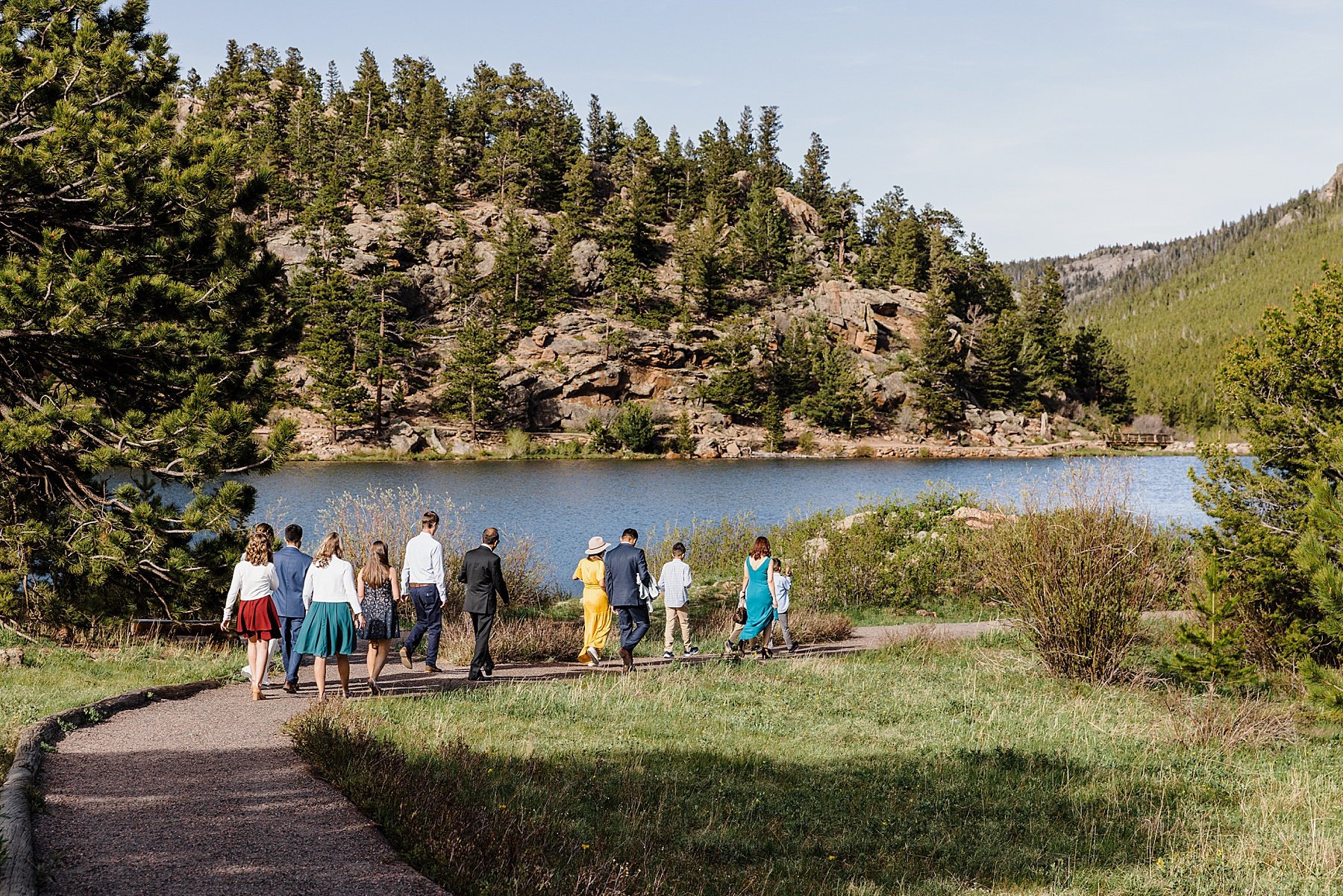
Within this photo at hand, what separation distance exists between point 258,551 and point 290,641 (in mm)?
1152

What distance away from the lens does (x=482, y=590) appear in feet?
41.9

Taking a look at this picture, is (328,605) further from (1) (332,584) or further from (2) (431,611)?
(2) (431,611)

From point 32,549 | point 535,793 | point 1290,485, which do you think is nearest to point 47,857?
point 535,793

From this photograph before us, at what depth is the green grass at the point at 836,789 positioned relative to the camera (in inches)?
263

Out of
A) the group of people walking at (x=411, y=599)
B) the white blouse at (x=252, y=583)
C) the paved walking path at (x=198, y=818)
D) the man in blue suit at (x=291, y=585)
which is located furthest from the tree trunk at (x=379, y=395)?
the paved walking path at (x=198, y=818)

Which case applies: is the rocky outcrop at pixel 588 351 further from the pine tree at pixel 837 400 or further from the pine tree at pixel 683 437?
the pine tree at pixel 837 400

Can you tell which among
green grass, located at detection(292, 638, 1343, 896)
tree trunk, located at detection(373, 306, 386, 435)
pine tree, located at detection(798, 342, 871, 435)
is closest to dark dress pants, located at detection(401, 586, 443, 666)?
green grass, located at detection(292, 638, 1343, 896)

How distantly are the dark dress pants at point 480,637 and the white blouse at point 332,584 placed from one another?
2.26m

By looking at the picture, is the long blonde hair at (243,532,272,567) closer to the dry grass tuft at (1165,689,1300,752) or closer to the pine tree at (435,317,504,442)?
the dry grass tuft at (1165,689,1300,752)

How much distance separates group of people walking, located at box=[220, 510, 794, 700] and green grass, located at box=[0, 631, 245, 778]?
2.57 feet

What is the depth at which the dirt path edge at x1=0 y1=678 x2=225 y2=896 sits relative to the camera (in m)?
5.24

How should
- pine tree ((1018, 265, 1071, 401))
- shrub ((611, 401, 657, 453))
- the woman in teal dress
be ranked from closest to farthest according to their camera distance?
the woman in teal dress → shrub ((611, 401, 657, 453)) → pine tree ((1018, 265, 1071, 401))

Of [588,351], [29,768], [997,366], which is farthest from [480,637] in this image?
[997,366]

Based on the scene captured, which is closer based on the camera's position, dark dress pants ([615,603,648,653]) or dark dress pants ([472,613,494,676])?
dark dress pants ([472,613,494,676])
